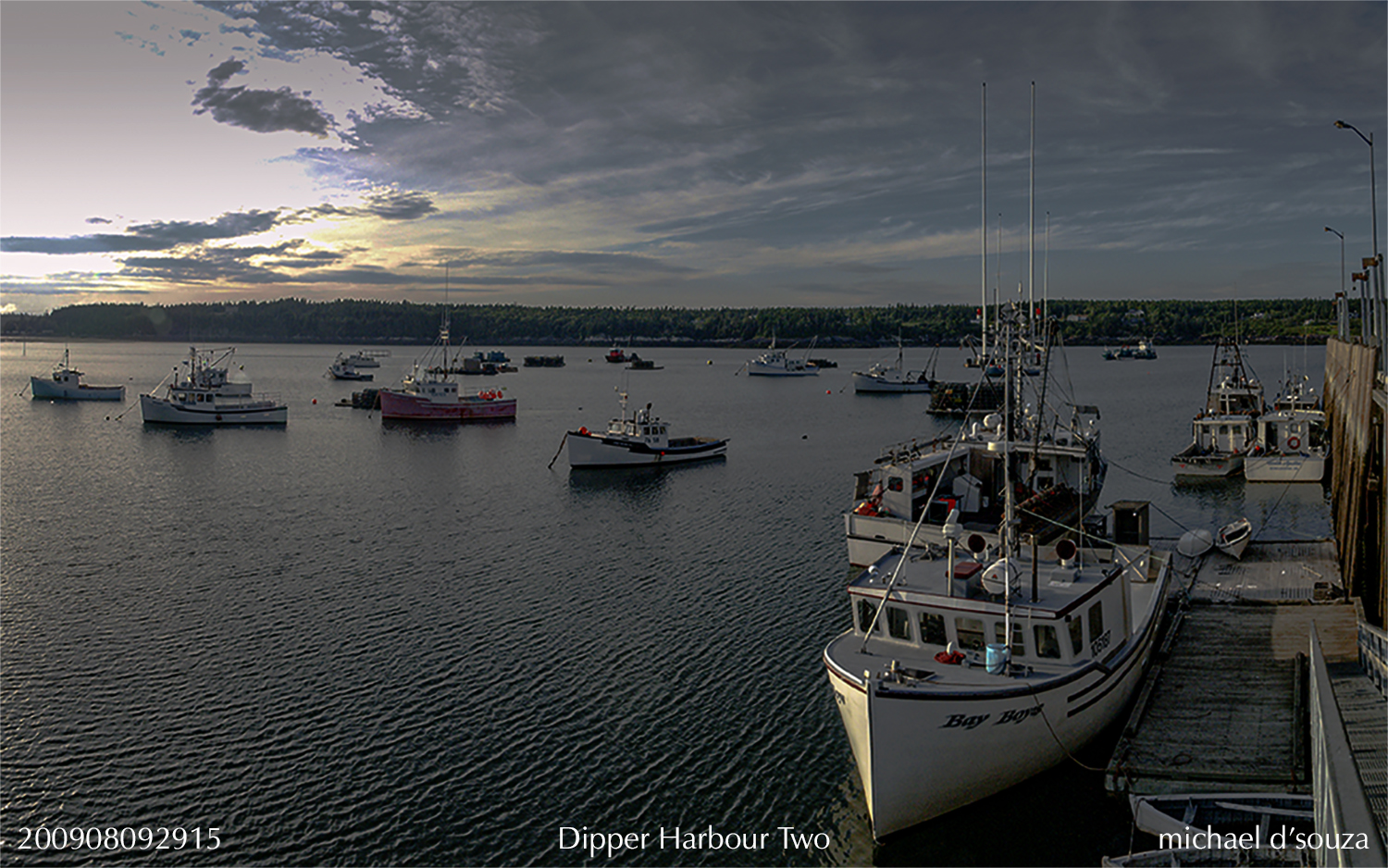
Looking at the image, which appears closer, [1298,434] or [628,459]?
[1298,434]

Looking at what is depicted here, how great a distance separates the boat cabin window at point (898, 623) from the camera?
18125 millimetres

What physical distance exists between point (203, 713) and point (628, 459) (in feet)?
136

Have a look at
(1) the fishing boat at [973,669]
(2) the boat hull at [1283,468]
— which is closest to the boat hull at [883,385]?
(2) the boat hull at [1283,468]

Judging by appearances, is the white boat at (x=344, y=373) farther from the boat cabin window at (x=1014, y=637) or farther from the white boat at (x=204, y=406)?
the boat cabin window at (x=1014, y=637)

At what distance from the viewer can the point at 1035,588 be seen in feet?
58.3

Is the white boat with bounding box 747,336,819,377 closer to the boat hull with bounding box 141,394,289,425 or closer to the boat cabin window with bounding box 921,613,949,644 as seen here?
the boat hull with bounding box 141,394,289,425

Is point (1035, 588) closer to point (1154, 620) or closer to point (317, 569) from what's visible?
point (1154, 620)

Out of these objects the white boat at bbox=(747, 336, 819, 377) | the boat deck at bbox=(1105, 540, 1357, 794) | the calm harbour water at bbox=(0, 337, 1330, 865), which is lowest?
the calm harbour water at bbox=(0, 337, 1330, 865)

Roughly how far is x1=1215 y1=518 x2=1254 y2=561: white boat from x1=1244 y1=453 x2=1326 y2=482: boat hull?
83.7 feet

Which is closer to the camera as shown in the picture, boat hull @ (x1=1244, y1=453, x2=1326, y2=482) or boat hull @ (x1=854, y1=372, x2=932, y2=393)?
boat hull @ (x1=1244, y1=453, x2=1326, y2=482)

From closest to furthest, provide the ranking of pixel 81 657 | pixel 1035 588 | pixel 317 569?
pixel 1035 588 < pixel 81 657 < pixel 317 569

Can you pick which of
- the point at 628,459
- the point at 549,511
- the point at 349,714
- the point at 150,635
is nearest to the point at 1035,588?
the point at 349,714

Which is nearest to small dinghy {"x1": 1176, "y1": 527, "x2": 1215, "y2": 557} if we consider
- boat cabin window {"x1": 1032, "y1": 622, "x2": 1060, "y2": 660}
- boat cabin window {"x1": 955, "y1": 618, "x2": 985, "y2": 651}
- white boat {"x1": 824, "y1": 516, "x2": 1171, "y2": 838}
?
white boat {"x1": 824, "y1": 516, "x2": 1171, "y2": 838}

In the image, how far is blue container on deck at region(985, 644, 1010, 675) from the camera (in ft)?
54.7
